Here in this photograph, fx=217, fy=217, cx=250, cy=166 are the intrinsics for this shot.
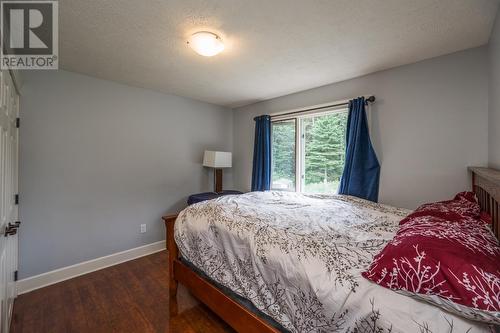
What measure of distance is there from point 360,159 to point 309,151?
821 mm

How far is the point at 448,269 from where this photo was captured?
764 millimetres

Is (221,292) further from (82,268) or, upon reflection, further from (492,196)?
(82,268)

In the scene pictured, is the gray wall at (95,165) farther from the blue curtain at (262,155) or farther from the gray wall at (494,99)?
the gray wall at (494,99)

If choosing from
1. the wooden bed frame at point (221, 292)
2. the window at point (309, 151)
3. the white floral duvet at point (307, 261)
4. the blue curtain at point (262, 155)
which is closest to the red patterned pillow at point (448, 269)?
the white floral duvet at point (307, 261)

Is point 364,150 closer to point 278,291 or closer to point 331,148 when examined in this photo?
point 331,148

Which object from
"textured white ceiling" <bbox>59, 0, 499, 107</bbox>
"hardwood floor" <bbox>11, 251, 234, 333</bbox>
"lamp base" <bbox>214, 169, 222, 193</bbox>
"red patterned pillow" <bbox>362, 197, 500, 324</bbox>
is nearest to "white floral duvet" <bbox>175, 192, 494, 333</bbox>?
"red patterned pillow" <bbox>362, 197, 500, 324</bbox>

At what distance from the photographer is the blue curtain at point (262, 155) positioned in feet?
11.7

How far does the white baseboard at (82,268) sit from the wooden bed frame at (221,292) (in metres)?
1.26

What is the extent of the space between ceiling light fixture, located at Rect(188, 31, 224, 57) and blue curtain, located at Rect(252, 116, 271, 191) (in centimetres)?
178

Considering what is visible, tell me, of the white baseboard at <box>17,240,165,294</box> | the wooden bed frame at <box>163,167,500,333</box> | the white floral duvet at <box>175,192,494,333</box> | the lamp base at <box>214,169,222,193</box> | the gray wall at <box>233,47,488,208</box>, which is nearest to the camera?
the white floral duvet at <box>175,192,494,333</box>

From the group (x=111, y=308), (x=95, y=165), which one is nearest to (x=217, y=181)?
(x=95, y=165)

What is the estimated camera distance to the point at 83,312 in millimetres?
1908

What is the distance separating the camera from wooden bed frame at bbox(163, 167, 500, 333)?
4.10 ft

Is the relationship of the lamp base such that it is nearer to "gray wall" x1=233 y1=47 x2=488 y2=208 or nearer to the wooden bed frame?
the wooden bed frame
